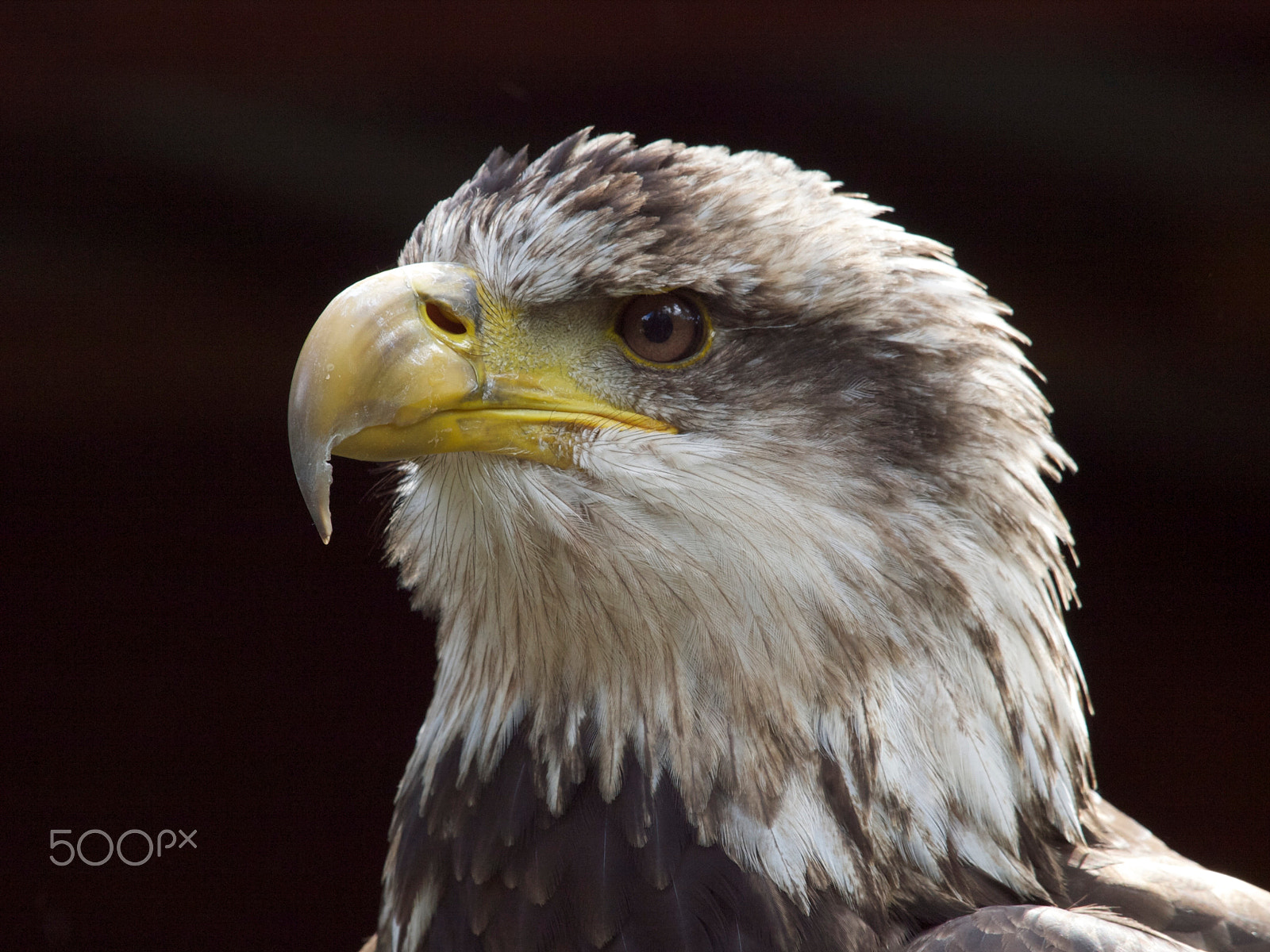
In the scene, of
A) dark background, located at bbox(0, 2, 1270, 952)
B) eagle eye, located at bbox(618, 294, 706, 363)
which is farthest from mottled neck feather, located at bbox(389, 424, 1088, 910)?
dark background, located at bbox(0, 2, 1270, 952)

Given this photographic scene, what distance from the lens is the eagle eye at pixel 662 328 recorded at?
1384 mm

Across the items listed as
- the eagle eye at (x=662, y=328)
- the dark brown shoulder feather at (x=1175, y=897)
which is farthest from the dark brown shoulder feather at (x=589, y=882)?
the eagle eye at (x=662, y=328)

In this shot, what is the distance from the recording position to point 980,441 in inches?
55.7

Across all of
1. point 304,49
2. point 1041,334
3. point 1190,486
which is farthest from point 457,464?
point 1190,486

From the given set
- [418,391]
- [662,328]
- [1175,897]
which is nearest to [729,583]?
[662,328]

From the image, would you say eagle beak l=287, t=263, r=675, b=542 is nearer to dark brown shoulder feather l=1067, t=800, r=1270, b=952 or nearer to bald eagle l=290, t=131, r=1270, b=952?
bald eagle l=290, t=131, r=1270, b=952

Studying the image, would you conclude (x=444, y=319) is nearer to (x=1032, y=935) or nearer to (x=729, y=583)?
(x=729, y=583)

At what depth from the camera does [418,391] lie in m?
1.28

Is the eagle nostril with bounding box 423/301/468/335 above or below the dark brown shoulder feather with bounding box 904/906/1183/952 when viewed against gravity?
above

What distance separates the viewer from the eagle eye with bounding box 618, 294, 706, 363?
1384 mm

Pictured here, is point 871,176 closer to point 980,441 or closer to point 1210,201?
point 1210,201

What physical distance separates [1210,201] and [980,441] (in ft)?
4.70

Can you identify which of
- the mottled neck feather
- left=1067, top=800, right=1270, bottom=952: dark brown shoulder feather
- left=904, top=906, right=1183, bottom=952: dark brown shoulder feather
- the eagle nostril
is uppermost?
the eagle nostril
